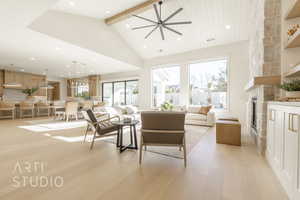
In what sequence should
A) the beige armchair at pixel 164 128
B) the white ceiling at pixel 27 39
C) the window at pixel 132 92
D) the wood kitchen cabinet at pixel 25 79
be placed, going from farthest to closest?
1. the window at pixel 132 92
2. the wood kitchen cabinet at pixel 25 79
3. the white ceiling at pixel 27 39
4. the beige armchair at pixel 164 128

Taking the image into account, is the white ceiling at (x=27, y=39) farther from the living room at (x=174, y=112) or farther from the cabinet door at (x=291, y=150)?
the cabinet door at (x=291, y=150)

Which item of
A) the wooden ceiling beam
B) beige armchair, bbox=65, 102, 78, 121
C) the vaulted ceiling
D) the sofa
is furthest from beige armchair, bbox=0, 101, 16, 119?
the sofa

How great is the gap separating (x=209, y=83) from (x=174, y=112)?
4.98 m

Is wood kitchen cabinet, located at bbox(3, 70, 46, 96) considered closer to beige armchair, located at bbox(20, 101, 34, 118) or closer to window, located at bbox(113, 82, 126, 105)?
beige armchair, located at bbox(20, 101, 34, 118)

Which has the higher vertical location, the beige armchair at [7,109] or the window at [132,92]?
the window at [132,92]

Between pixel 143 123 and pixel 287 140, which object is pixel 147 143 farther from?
pixel 287 140

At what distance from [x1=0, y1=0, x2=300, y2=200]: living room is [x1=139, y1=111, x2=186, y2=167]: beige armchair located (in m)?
0.02

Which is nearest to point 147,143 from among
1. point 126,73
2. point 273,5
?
point 273,5

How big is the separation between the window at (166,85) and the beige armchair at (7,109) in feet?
23.5

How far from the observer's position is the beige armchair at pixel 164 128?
79.9 inches

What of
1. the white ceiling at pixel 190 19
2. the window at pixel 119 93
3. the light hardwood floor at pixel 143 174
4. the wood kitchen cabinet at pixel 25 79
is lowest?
the light hardwood floor at pixel 143 174

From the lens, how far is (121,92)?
30.6 feet

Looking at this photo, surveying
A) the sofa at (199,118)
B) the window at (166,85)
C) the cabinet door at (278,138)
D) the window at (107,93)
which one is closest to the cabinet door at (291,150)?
the cabinet door at (278,138)

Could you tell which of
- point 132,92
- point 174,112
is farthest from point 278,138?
point 132,92
